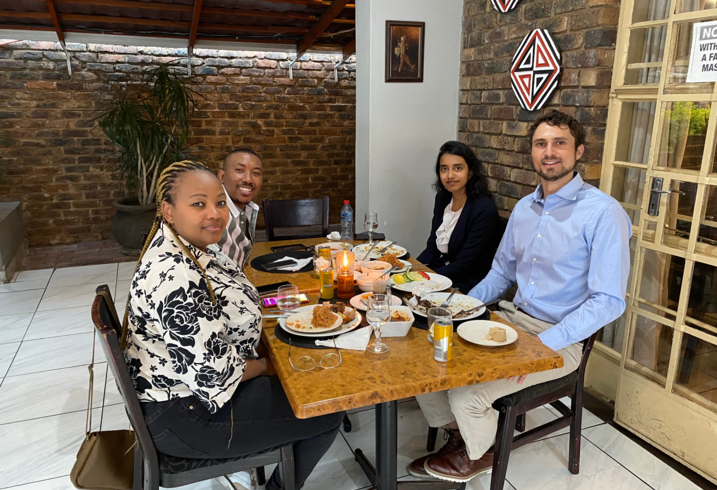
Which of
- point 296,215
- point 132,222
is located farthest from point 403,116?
point 132,222

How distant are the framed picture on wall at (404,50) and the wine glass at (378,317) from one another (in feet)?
7.39

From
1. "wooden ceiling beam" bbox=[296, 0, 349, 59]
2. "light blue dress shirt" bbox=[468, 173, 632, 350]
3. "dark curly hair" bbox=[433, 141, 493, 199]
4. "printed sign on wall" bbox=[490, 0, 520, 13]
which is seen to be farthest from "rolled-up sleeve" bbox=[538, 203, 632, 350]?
"wooden ceiling beam" bbox=[296, 0, 349, 59]

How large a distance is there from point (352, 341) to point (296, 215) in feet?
5.84

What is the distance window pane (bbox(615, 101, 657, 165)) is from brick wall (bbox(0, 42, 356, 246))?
4.65 m

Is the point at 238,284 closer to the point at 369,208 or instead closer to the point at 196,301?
the point at 196,301

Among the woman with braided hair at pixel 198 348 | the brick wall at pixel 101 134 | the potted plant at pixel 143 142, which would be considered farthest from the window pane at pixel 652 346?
the brick wall at pixel 101 134

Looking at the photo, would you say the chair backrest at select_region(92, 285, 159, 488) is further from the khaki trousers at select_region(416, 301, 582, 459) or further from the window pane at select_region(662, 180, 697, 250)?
the window pane at select_region(662, 180, 697, 250)

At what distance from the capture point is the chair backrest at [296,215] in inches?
125

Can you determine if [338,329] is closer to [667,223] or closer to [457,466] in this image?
[457,466]

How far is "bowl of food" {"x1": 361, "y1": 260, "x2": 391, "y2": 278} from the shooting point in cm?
208

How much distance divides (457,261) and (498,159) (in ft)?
2.71

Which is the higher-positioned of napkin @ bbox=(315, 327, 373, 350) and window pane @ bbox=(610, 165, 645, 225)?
window pane @ bbox=(610, 165, 645, 225)

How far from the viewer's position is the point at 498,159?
10.3 feet

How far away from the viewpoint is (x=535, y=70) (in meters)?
2.70
